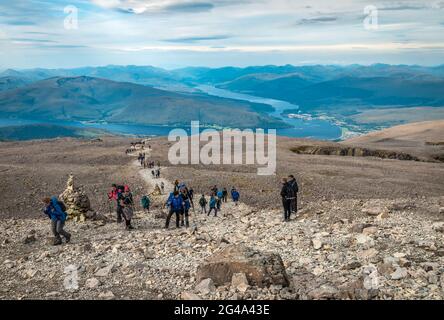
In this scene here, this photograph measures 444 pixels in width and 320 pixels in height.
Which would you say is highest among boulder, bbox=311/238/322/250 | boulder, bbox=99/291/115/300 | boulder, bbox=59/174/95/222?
boulder, bbox=311/238/322/250

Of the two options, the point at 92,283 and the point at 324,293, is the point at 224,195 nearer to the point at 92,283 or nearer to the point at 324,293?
the point at 92,283

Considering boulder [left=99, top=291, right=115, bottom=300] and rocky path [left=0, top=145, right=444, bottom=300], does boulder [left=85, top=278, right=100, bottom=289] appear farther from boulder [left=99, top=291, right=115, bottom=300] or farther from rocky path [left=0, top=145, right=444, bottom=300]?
boulder [left=99, top=291, right=115, bottom=300]

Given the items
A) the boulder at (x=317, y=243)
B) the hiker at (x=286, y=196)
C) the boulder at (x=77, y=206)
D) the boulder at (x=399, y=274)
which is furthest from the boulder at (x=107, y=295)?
the boulder at (x=77, y=206)

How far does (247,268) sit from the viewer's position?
39.9ft

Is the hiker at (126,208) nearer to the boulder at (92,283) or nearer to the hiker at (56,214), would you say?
the hiker at (56,214)

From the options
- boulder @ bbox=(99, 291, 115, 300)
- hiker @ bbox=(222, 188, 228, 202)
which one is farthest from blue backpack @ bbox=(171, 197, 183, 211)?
hiker @ bbox=(222, 188, 228, 202)

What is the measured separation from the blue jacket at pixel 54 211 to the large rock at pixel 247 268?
310 inches

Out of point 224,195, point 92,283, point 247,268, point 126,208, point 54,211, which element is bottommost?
point 224,195

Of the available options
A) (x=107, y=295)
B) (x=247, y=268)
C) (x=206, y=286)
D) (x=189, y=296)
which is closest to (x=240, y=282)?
(x=247, y=268)

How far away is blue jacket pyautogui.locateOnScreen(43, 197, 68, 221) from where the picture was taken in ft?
58.0

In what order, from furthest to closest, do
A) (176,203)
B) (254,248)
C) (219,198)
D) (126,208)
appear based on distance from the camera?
1. (219,198)
2. (126,208)
3. (176,203)
4. (254,248)

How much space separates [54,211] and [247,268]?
946 cm

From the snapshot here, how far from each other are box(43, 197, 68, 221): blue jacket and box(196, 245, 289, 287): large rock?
788 centimetres
